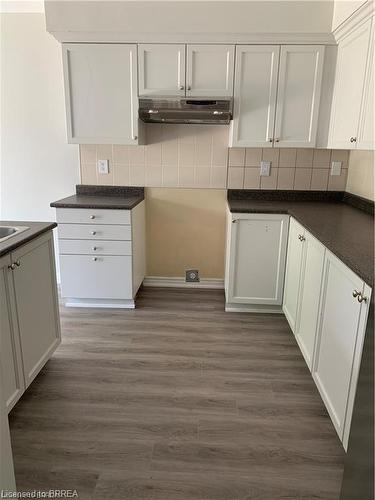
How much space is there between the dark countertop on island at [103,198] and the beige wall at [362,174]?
1.83m

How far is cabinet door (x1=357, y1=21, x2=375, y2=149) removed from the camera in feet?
7.13

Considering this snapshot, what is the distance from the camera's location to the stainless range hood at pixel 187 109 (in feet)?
9.02

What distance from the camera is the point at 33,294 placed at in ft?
6.52

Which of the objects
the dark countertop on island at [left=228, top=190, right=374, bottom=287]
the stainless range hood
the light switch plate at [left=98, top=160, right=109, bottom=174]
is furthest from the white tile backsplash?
the stainless range hood

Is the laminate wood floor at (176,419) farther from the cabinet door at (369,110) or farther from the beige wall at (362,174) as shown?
the cabinet door at (369,110)

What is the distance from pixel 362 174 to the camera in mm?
2957

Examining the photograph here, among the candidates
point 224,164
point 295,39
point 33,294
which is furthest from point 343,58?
point 33,294

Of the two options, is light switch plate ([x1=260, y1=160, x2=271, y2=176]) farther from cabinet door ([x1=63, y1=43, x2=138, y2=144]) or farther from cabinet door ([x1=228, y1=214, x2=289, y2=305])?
cabinet door ([x1=63, y1=43, x2=138, y2=144])

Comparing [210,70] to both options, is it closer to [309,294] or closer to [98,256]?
[98,256]

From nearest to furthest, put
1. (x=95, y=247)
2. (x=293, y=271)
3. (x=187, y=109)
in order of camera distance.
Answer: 1. (x=293, y=271)
2. (x=187, y=109)
3. (x=95, y=247)

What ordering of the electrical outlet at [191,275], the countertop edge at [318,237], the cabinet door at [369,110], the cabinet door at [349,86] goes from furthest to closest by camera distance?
the electrical outlet at [191,275], the cabinet door at [349,86], the cabinet door at [369,110], the countertop edge at [318,237]

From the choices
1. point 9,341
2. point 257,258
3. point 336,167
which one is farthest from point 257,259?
point 9,341

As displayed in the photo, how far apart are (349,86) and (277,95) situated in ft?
1.72

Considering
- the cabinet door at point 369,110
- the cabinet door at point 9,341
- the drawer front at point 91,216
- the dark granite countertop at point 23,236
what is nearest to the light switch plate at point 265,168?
the cabinet door at point 369,110
